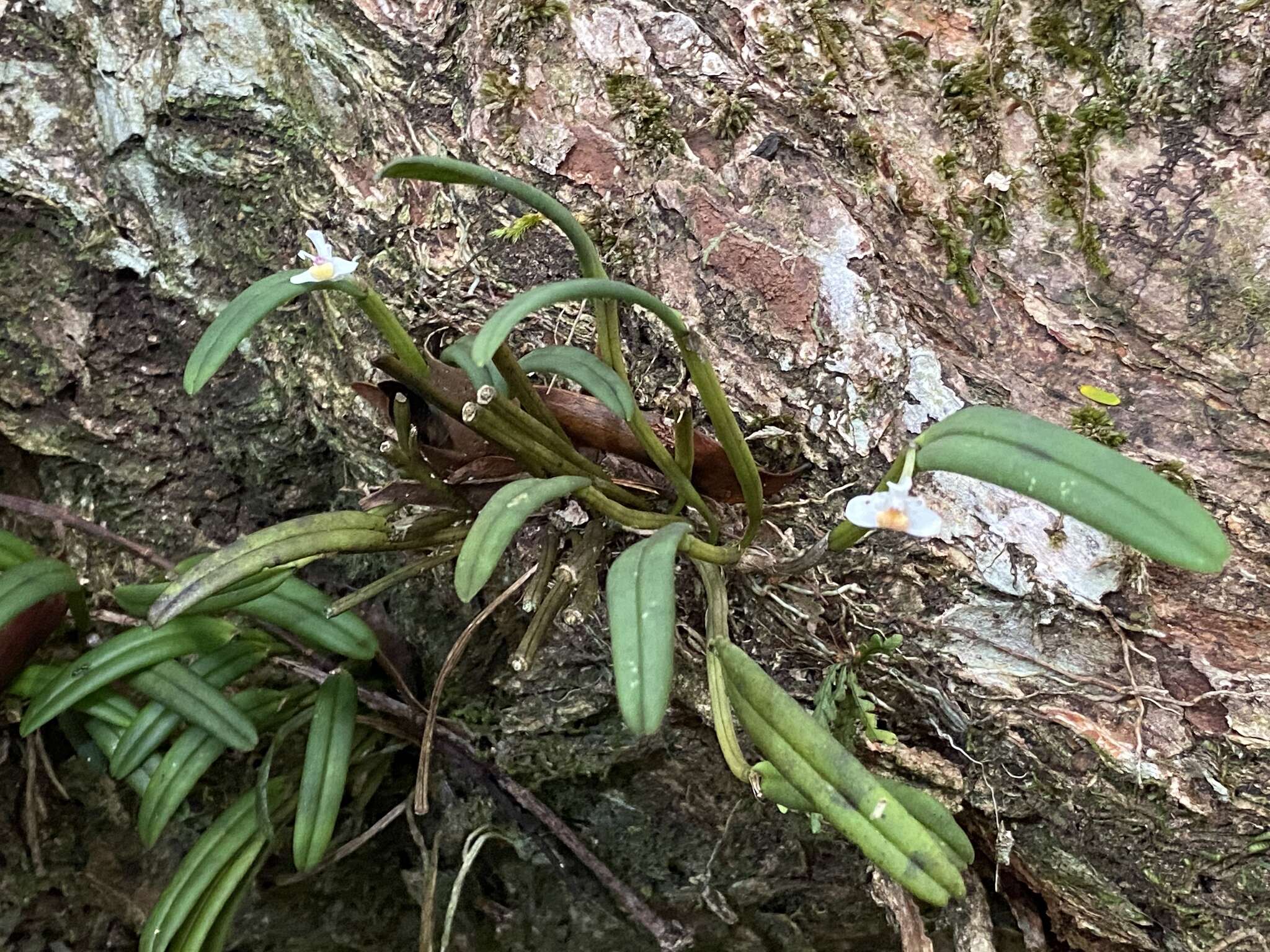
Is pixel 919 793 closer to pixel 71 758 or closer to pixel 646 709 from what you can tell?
pixel 646 709

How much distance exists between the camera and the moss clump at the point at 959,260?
0.98m

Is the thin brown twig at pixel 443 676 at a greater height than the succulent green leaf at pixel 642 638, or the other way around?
the succulent green leaf at pixel 642 638

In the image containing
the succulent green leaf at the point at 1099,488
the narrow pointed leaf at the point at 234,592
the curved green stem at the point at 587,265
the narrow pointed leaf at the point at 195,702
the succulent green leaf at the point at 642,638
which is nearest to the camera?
the succulent green leaf at the point at 1099,488

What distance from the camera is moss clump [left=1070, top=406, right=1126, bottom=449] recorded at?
90cm

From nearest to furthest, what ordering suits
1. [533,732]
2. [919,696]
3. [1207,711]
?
[1207,711] < [919,696] < [533,732]

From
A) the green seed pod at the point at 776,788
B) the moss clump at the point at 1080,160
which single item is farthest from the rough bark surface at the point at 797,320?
the green seed pod at the point at 776,788

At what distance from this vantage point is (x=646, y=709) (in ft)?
2.29

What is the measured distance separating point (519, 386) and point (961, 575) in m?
0.50

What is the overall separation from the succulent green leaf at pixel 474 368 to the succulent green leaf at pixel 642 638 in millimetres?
245

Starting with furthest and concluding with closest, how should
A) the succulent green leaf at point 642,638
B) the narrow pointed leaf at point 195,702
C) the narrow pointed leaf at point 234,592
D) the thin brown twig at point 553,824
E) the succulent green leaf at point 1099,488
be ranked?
the thin brown twig at point 553,824 → the narrow pointed leaf at point 195,702 → the narrow pointed leaf at point 234,592 → the succulent green leaf at point 642,638 → the succulent green leaf at point 1099,488

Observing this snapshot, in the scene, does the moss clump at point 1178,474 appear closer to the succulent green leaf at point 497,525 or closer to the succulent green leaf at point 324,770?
the succulent green leaf at point 497,525

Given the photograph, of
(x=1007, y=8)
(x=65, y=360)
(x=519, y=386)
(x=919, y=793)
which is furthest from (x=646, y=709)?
(x=65, y=360)

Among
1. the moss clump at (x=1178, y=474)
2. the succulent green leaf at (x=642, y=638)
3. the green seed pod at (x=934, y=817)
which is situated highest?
the moss clump at (x=1178, y=474)

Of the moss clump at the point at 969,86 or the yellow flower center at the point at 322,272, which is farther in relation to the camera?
the moss clump at the point at 969,86
